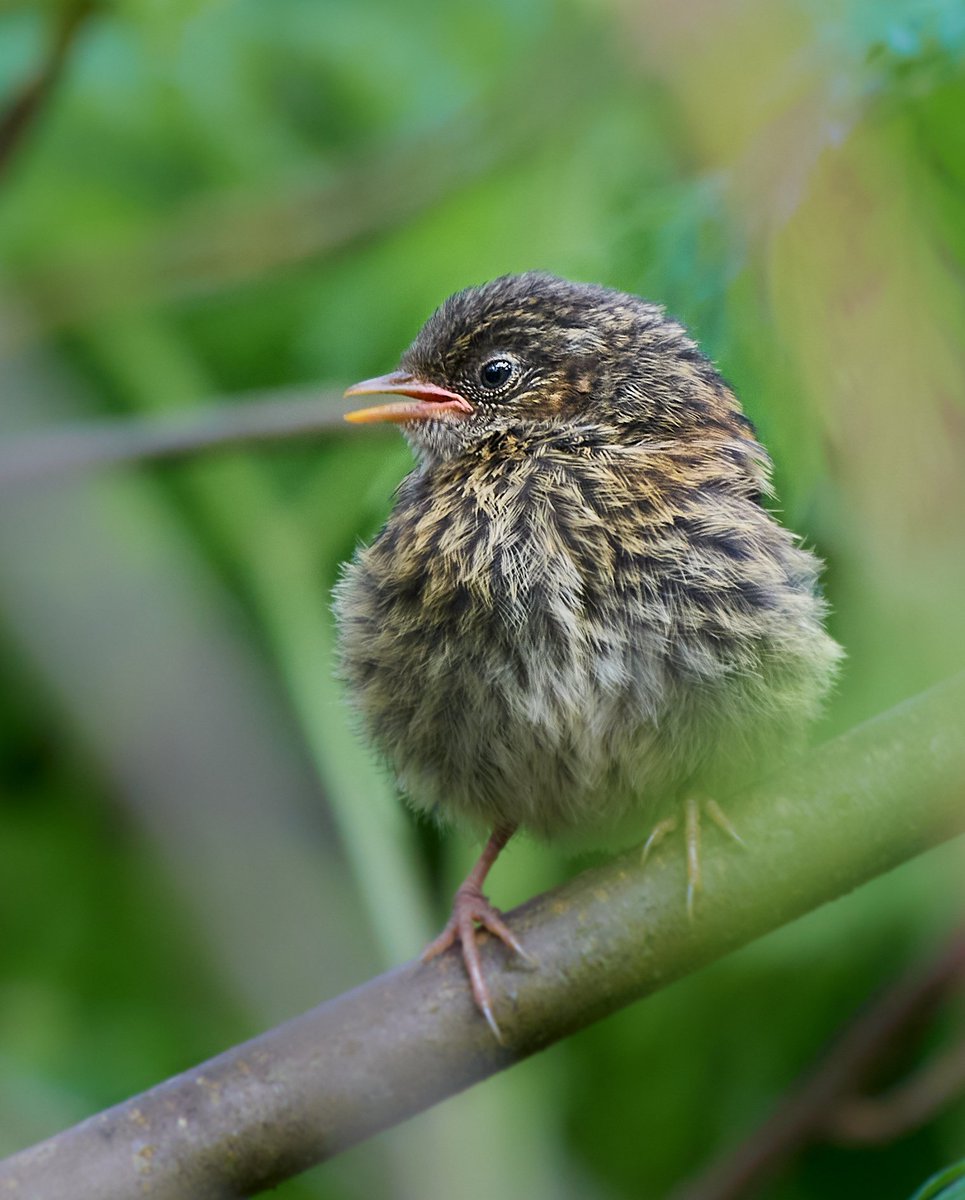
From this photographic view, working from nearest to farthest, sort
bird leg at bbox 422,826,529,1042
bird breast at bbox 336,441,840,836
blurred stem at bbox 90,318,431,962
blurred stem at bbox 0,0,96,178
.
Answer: bird leg at bbox 422,826,529,1042 → bird breast at bbox 336,441,840,836 → blurred stem at bbox 0,0,96,178 → blurred stem at bbox 90,318,431,962

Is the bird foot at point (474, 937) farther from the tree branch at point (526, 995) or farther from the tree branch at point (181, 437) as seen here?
the tree branch at point (181, 437)

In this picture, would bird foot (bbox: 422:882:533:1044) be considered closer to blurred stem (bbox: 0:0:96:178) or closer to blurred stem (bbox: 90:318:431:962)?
blurred stem (bbox: 90:318:431:962)

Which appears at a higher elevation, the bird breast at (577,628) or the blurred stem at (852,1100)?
the bird breast at (577,628)

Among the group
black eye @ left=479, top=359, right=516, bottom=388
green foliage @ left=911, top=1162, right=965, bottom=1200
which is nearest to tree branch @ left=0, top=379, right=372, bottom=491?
black eye @ left=479, top=359, right=516, bottom=388

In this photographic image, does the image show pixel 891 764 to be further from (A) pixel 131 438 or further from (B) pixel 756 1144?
(A) pixel 131 438

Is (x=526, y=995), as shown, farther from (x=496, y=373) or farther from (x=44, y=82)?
(x=44, y=82)

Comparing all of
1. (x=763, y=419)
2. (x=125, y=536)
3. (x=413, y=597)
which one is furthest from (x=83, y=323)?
(x=763, y=419)

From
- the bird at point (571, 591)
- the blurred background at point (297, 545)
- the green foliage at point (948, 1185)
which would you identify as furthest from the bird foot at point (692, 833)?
the green foliage at point (948, 1185)
